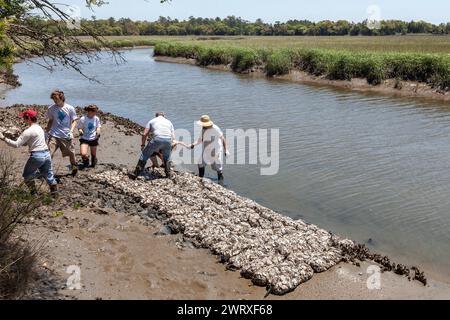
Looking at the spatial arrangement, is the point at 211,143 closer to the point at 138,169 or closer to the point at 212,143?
the point at 212,143

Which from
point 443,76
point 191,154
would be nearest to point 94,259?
point 191,154

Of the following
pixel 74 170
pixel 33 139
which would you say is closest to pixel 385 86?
pixel 74 170

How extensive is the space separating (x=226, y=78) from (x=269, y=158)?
92.7ft

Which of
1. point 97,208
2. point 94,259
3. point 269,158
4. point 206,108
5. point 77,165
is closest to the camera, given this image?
point 94,259

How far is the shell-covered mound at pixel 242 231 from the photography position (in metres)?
8.41

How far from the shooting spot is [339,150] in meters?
17.4

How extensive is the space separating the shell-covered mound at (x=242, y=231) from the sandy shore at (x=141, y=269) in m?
0.20

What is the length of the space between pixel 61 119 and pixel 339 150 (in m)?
9.90

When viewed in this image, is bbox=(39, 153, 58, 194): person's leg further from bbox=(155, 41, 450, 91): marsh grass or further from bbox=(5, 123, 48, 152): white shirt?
bbox=(155, 41, 450, 91): marsh grass

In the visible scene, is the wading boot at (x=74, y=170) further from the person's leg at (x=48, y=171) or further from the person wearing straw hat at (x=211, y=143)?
the person wearing straw hat at (x=211, y=143)

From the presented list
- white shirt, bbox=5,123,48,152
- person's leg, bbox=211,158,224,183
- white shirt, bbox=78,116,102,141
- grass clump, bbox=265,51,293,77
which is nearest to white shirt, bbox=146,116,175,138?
white shirt, bbox=78,116,102,141

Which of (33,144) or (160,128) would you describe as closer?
(33,144)
